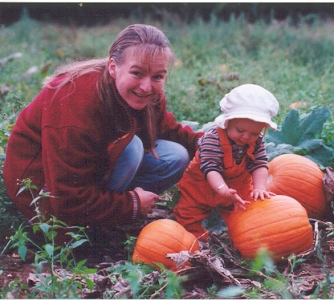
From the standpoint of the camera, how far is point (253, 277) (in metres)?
2.49

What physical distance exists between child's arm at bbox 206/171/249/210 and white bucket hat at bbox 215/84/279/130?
1.03 ft

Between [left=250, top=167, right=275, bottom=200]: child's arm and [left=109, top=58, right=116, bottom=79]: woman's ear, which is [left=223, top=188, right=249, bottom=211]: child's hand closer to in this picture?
[left=250, top=167, right=275, bottom=200]: child's arm

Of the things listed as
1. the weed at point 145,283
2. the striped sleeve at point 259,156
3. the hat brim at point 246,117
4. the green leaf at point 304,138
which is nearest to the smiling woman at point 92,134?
the hat brim at point 246,117

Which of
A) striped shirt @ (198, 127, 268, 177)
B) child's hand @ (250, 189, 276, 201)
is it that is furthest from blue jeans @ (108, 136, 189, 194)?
child's hand @ (250, 189, 276, 201)

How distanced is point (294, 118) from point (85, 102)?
4.88ft

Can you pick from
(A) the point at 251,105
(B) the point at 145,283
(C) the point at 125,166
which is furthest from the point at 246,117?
(B) the point at 145,283

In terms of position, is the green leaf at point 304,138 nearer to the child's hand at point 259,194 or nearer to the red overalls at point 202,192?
the red overalls at point 202,192

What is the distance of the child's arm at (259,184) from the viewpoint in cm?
279

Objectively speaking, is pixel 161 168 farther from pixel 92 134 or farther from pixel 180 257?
pixel 180 257

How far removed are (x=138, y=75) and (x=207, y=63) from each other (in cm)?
439

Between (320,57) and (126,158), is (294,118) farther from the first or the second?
(320,57)

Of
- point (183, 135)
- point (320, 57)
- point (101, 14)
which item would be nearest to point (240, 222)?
point (183, 135)

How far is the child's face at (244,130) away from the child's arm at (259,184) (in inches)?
7.5

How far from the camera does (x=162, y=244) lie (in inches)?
103
